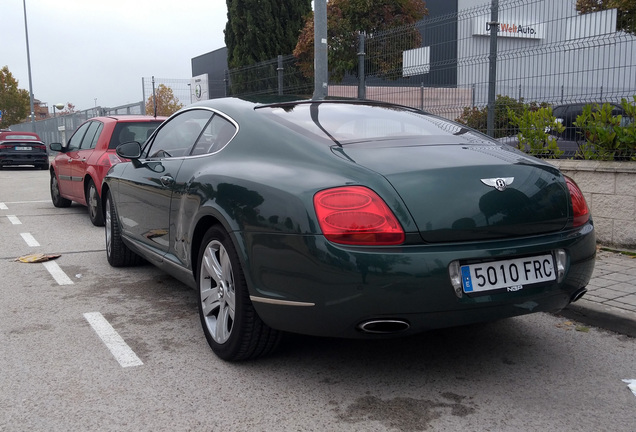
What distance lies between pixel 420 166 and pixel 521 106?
4.74 metres

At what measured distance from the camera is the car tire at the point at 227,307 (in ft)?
11.0

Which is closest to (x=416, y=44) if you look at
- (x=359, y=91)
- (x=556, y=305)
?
(x=359, y=91)

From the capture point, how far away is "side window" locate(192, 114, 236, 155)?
3940 mm

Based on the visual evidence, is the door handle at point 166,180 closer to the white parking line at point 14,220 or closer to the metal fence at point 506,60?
the metal fence at point 506,60

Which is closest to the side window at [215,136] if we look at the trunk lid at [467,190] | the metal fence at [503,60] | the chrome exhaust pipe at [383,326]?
the trunk lid at [467,190]

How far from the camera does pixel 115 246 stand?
19.6 feet

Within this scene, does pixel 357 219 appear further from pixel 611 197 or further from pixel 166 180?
pixel 611 197

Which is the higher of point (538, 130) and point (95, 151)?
point (538, 130)

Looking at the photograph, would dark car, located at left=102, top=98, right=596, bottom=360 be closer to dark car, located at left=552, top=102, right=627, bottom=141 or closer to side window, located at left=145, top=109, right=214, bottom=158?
side window, located at left=145, top=109, right=214, bottom=158

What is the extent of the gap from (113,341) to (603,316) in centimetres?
311

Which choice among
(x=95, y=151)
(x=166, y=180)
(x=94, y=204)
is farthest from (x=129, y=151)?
(x=94, y=204)

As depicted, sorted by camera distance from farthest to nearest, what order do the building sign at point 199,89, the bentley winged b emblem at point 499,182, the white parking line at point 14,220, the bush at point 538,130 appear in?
the building sign at point 199,89, the white parking line at point 14,220, the bush at point 538,130, the bentley winged b emblem at point 499,182

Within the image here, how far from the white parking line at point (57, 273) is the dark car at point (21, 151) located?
18261 millimetres

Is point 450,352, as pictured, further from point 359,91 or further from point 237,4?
point 237,4
